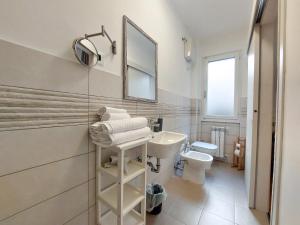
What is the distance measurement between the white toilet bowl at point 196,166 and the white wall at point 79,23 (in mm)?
1074

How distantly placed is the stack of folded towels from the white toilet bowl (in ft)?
3.99

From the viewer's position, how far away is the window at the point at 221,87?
2.86 metres

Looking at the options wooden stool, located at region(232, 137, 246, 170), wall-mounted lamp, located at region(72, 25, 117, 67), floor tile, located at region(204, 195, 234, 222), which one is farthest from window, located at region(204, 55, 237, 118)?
wall-mounted lamp, located at region(72, 25, 117, 67)

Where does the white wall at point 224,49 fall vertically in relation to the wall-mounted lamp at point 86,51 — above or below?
above

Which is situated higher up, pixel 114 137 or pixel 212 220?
pixel 114 137

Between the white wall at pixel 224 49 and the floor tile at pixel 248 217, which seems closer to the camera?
the floor tile at pixel 248 217

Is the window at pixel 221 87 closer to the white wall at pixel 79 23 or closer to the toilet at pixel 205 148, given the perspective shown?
the toilet at pixel 205 148

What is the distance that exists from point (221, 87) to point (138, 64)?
2.12m

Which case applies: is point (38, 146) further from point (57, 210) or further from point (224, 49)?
point (224, 49)

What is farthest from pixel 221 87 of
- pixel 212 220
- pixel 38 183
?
pixel 38 183

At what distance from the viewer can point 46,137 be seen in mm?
815

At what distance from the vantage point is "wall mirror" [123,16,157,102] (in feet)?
4.43

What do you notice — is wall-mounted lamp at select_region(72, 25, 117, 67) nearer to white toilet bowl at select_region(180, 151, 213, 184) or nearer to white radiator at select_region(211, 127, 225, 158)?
white toilet bowl at select_region(180, 151, 213, 184)

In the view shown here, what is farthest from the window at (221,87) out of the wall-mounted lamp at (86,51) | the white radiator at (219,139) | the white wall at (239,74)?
the wall-mounted lamp at (86,51)
